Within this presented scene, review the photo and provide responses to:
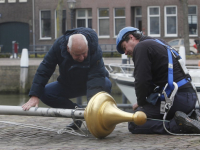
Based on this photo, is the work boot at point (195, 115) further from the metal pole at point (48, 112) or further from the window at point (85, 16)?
the window at point (85, 16)

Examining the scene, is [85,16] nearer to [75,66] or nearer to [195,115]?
[75,66]

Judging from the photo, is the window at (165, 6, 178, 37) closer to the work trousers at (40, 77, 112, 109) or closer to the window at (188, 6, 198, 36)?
the window at (188, 6, 198, 36)

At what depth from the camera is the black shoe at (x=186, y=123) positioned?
4543 millimetres

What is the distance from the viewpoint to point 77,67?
497cm

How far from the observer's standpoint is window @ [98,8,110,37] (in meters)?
34.5

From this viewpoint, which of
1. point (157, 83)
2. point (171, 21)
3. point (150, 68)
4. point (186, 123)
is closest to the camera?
point (186, 123)

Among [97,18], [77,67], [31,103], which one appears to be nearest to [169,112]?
[77,67]

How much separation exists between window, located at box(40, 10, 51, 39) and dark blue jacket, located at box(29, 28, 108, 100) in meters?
30.8

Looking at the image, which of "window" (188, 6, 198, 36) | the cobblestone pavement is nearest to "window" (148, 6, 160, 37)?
"window" (188, 6, 198, 36)

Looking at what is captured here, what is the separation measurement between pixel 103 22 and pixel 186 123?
30423 mm

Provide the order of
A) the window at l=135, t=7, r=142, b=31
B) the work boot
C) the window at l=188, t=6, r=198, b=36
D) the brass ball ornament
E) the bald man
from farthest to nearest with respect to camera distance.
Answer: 1. the window at l=135, t=7, r=142, b=31
2. the window at l=188, t=6, r=198, b=36
3. the work boot
4. the bald man
5. the brass ball ornament

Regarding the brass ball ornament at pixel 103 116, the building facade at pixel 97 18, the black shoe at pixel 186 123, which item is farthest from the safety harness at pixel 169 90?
the building facade at pixel 97 18

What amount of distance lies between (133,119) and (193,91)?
93 cm

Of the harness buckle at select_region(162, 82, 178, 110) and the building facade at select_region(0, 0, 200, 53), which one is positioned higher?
the building facade at select_region(0, 0, 200, 53)
